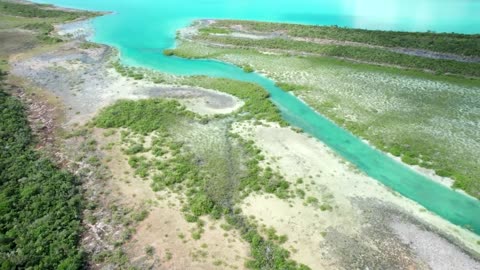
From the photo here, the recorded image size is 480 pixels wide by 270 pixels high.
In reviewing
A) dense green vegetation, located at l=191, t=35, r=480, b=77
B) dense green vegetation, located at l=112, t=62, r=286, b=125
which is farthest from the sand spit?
dense green vegetation, located at l=191, t=35, r=480, b=77

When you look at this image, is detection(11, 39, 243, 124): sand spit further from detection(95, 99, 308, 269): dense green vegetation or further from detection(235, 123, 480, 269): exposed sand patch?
detection(235, 123, 480, 269): exposed sand patch

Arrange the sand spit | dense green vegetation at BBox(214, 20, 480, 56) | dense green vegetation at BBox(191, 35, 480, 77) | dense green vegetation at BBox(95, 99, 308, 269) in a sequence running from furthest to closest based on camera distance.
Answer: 1. dense green vegetation at BBox(214, 20, 480, 56)
2. dense green vegetation at BBox(191, 35, 480, 77)
3. the sand spit
4. dense green vegetation at BBox(95, 99, 308, 269)

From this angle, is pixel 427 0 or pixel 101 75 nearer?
pixel 101 75

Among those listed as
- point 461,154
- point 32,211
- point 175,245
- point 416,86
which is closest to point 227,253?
point 175,245

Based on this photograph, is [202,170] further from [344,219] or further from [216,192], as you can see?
[344,219]

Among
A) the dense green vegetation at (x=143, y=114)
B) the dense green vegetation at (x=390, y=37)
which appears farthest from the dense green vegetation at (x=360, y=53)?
the dense green vegetation at (x=143, y=114)

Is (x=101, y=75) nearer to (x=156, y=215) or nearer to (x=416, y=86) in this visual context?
(x=156, y=215)
